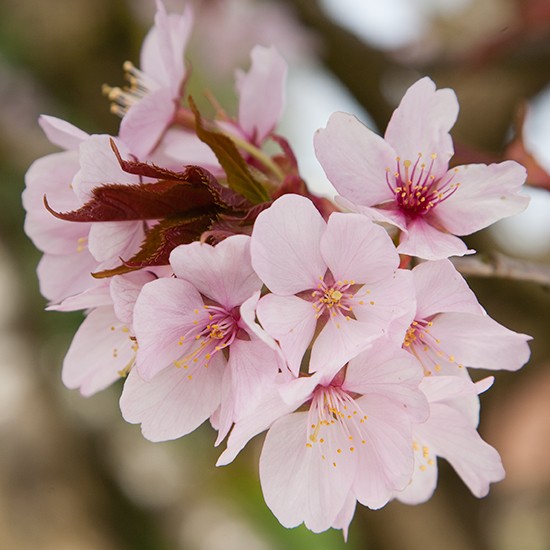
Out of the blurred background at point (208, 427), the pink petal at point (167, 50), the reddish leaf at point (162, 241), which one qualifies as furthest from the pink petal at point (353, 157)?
the blurred background at point (208, 427)

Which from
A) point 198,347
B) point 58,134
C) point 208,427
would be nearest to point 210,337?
point 198,347

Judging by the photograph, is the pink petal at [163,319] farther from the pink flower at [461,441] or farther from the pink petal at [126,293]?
the pink flower at [461,441]

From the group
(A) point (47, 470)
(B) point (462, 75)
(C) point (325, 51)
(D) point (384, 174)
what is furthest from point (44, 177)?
(A) point (47, 470)

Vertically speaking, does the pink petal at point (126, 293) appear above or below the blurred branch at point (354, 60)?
above

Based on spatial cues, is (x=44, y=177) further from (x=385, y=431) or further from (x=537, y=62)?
(x=537, y=62)

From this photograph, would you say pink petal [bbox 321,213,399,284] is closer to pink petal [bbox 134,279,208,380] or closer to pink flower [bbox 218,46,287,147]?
pink petal [bbox 134,279,208,380]

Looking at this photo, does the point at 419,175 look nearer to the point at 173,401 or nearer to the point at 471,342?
the point at 471,342
